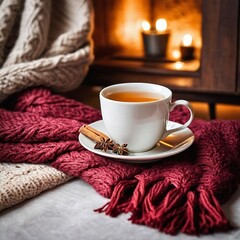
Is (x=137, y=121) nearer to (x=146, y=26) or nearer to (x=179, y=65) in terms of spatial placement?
(x=179, y=65)

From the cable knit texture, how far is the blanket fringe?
0.33 metres

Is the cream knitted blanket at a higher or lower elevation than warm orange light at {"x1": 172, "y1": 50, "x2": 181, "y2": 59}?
higher

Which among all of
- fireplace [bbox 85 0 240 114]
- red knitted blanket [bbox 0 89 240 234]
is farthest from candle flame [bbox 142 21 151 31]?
red knitted blanket [bbox 0 89 240 234]

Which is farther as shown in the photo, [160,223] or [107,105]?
[107,105]

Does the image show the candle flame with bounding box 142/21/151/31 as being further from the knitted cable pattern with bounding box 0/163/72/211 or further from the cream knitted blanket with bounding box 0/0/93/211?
the knitted cable pattern with bounding box 0/163/72/211

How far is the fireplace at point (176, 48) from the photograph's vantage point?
904 millimetres

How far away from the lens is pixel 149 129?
616 mm

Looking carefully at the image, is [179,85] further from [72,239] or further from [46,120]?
[72,239]

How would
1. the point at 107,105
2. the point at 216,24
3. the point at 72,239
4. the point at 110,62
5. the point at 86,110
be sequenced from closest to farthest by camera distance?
the point at 72,239
the point at 107,105
the point at 86,110
the point at 216,24
the point at 110,62

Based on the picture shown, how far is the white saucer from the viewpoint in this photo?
0.60 m

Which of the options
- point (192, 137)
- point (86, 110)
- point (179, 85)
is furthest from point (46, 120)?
point (179, 85)

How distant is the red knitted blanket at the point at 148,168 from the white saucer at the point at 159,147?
1cm

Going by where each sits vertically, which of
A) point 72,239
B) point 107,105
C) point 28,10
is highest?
point 28,10

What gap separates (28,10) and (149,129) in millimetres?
397
